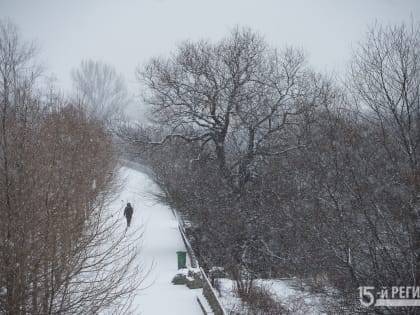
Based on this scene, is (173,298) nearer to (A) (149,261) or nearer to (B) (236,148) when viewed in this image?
(A) (149,261)

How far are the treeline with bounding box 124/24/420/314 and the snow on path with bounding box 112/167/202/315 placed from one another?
1.58 metres

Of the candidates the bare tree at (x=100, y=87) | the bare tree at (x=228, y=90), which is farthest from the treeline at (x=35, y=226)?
the bare tree at (x=100, y=87)

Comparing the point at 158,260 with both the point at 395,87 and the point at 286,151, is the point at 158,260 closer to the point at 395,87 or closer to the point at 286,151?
the point at 286,151

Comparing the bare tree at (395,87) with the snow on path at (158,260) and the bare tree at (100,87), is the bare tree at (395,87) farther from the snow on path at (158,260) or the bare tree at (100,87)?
the bare tree at (100,87)

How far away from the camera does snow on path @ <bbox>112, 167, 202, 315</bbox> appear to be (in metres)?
10.9

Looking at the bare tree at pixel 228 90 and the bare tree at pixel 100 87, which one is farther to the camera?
the bare tree at pixel 100 87

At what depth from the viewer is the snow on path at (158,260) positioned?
10.9 meters

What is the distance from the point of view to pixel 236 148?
795 inches

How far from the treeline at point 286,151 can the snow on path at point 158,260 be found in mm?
1583

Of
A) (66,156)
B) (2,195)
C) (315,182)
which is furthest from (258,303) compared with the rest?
(2,195)

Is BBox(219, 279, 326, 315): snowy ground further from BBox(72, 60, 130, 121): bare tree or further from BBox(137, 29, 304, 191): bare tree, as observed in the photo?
BBox(72, 60, 130, 121): bare tree

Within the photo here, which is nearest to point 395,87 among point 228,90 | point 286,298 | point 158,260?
point 286,298

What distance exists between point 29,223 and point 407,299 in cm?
691

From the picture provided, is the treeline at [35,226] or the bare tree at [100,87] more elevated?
the bare tree at [100,87]
